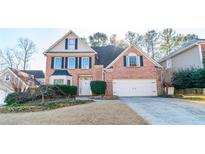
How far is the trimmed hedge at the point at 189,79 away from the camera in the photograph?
14.9 metres

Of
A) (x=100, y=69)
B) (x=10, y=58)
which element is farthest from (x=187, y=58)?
(x=10, y=58)

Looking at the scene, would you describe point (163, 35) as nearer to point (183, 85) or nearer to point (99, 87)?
point (183, 85)

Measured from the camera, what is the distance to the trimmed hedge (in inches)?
585

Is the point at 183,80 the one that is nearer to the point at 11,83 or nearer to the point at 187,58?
the point at 187,58

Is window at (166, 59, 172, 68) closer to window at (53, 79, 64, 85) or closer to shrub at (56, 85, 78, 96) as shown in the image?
shrub at (56, 85, 78, 96)

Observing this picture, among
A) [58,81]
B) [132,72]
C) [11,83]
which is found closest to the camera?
[11,83]

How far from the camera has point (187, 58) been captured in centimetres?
1884

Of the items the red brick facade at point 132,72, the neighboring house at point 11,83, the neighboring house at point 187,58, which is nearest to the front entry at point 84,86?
the red brick facade at point 132,72

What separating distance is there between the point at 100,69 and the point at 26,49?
1583cm

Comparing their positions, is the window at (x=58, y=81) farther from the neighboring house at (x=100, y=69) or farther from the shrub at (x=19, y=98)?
the shrub at (x=19, y=98)
